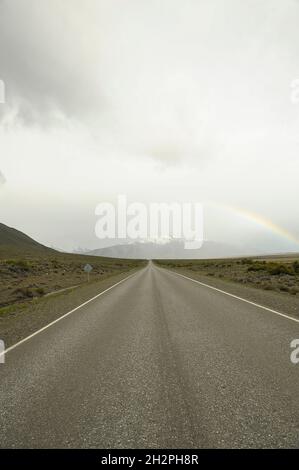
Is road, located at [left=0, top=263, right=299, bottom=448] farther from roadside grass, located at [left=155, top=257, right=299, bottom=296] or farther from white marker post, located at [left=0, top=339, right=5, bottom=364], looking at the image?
roadside grass, located at [left=155, top=257, right=299, bottom=296]

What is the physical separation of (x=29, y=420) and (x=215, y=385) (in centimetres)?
260

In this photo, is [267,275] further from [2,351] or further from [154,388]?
[2,351]

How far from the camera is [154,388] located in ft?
12.1

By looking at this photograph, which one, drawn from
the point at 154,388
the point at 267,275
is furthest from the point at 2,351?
the point at 267,275

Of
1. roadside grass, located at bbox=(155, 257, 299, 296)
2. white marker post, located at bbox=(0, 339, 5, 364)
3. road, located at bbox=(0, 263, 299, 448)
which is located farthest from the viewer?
roadside grass, located at bbox=(155, 257, 299, 296)

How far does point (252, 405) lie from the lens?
3.16 m

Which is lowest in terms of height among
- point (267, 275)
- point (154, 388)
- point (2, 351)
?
point (2, 351)

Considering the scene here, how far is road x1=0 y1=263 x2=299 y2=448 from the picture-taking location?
8.78 feet

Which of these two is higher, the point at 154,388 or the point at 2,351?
the point at 154,388

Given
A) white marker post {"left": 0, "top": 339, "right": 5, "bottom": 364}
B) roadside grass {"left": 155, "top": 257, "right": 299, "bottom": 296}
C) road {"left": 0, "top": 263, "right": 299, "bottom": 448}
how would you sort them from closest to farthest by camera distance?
road {"left": 0, "top": 263, "right": 299, "bottom": 448} < white marker post {"left": 0, "top": 339, "right": 5, "bottom": 364} < roadside grass {"left": 155, "top": 257, "right": 299, "bottom": 296}

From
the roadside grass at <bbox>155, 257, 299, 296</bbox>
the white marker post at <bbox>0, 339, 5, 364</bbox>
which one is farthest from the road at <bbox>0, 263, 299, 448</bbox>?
the roadside grass at <bbox>155, 257, 299, 296</bbox>

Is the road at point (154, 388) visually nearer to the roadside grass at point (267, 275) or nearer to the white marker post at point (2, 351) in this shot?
the white marker post at point (2, 351)

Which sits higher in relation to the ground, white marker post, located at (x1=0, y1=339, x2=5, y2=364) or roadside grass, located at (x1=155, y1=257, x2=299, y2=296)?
roadside grass, located at (x1=155, y1=257, x2=299, y2=296)

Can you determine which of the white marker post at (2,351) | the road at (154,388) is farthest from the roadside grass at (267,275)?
the white marker post at (2,351)
